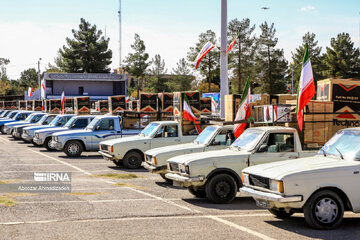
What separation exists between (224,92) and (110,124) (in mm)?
4962

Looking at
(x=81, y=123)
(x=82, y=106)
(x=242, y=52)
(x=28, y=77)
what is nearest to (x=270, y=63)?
(x=242, y=52)

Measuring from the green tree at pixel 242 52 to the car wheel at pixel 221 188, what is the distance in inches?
2487

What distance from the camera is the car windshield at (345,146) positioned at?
8.29 metres

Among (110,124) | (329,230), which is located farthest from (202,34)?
(329,230)

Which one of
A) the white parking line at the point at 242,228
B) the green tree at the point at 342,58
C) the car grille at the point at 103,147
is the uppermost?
the green tree at the point at 342,58

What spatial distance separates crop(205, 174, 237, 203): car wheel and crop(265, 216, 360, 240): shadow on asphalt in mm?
1668

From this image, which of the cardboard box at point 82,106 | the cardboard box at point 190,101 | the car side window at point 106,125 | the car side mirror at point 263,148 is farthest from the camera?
the cardboard box at point 82,106

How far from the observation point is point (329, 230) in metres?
7.82

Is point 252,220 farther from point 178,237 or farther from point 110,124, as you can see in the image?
point 110,124

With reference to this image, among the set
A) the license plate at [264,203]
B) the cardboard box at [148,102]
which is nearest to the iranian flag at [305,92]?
the license plate at [264,203]

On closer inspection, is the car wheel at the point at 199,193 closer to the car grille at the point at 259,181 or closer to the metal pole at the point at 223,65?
the car grille at the point at 259,181

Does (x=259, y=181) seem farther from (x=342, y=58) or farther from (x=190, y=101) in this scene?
(x=342, y=58)

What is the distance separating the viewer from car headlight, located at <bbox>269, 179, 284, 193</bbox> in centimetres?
782

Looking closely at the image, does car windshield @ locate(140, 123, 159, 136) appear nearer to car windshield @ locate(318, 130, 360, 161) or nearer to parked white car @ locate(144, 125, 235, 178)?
parked white car @ locate(144, 125, 235, 178)
